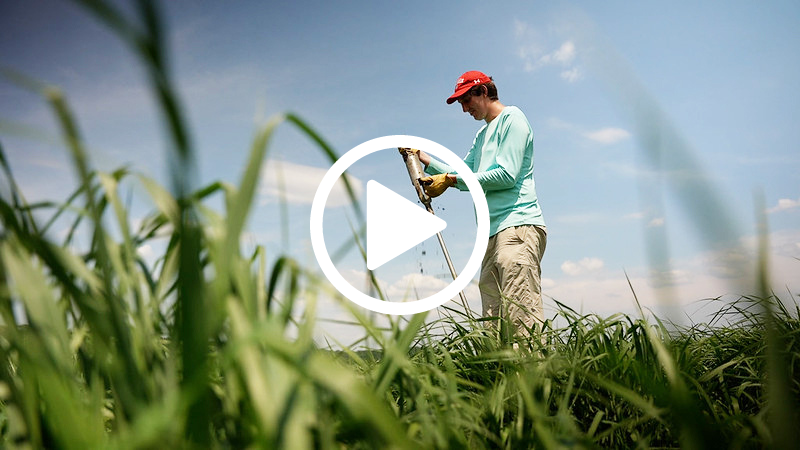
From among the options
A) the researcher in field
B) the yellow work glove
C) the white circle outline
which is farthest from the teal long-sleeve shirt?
the white circle outline

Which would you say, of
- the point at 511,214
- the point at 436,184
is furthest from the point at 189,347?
the point at 436,184

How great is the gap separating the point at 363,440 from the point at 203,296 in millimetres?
342

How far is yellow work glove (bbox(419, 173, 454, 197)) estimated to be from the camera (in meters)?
3.88

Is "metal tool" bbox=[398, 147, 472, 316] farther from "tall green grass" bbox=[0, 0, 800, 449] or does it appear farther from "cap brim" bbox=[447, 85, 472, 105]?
"tall green grass" bbox=[0, 0, 800, 449]

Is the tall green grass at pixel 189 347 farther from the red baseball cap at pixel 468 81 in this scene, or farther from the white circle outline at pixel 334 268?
the red baseball cap at pixel 468 81

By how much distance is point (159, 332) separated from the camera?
0.87m

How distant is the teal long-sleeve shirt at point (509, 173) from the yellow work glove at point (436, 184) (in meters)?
0.12

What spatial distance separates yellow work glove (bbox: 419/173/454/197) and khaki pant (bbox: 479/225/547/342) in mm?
506

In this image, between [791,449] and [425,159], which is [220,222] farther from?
[425,159]

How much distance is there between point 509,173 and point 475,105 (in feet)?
2.33

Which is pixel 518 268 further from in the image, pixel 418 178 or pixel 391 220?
pixel 391 220

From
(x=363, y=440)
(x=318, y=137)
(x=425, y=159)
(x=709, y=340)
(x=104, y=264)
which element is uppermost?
(x=425, y=159)

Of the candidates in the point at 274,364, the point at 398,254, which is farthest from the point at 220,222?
the point at 398,254

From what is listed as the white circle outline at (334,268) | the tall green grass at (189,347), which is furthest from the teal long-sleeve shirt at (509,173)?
the tall green grass at (189,347)
